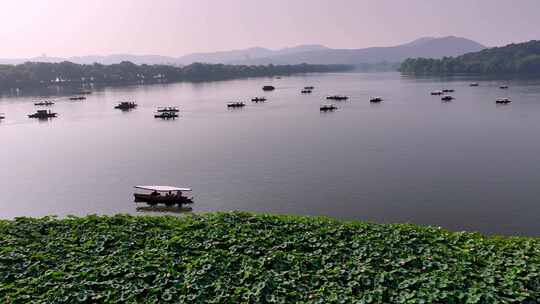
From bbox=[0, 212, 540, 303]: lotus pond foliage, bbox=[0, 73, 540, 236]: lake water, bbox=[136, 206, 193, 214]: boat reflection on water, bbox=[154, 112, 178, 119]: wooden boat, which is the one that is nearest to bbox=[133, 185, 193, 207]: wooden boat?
bbox=[136, 206, 193, 214]: boat reflection on water

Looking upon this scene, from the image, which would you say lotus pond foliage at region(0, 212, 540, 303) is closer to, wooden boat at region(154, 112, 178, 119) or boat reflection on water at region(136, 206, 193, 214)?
boat reflection on water at region(136, 206, 193, 214)

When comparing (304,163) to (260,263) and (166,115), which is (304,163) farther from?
(166,115)

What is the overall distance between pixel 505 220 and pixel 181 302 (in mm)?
27409

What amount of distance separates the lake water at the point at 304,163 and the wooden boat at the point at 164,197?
3.97 feet

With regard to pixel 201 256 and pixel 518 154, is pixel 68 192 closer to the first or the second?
pixel 201 256

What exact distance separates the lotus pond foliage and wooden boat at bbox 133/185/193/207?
45.4ft

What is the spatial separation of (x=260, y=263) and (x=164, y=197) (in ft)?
73.0

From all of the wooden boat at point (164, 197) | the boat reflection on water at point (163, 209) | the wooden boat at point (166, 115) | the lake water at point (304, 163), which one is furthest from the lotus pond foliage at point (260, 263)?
the wooden boat at point (166, 115)

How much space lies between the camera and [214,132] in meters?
80.0

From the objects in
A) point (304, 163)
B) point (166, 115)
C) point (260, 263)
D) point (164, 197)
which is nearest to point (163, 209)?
point (164, 197)

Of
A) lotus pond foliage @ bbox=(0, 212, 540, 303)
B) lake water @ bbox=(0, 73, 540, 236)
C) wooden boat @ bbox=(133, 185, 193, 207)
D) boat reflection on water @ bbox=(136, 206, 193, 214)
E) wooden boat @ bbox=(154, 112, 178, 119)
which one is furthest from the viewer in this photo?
wooden boat @ bbox=(154, 112, 178, 119)

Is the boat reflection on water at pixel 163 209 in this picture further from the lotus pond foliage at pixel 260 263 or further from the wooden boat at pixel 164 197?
the lotus pond foliage at pixel 260 263

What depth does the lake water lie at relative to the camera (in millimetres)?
37750

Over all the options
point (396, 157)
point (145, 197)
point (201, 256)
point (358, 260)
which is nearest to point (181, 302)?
point (201, 256)
